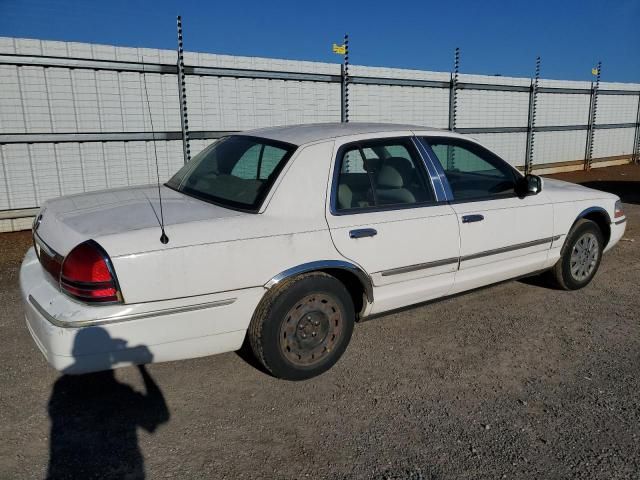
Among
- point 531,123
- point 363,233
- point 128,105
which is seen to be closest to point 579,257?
point 363,233

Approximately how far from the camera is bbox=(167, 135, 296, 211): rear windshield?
355cm

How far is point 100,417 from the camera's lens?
320cm

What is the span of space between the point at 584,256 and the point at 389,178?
2405 mm

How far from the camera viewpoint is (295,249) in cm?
335

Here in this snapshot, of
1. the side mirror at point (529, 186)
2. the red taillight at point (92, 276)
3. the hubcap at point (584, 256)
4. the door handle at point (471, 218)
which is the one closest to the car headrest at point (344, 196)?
the door handle at point (471, 218)

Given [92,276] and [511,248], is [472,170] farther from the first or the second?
[92,276]

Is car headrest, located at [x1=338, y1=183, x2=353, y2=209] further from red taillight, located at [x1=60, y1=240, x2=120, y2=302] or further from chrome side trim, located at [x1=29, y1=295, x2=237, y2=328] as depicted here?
red taillight, located at [x1=60, y1=240, x2=120, y2=302]

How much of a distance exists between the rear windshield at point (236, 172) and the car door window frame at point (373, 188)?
331 mm

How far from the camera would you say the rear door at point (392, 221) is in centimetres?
363

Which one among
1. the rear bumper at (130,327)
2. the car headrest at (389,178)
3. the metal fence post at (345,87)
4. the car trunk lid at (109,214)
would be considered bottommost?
the rear bumper at (130,327)

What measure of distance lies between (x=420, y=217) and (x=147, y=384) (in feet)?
6.87

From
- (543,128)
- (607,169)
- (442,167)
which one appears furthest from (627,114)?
(442,167)

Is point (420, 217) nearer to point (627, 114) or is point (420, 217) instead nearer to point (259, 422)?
point (259, 422)

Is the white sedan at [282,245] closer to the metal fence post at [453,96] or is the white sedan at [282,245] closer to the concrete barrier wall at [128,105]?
the concrete barrier wall at [128,105]
